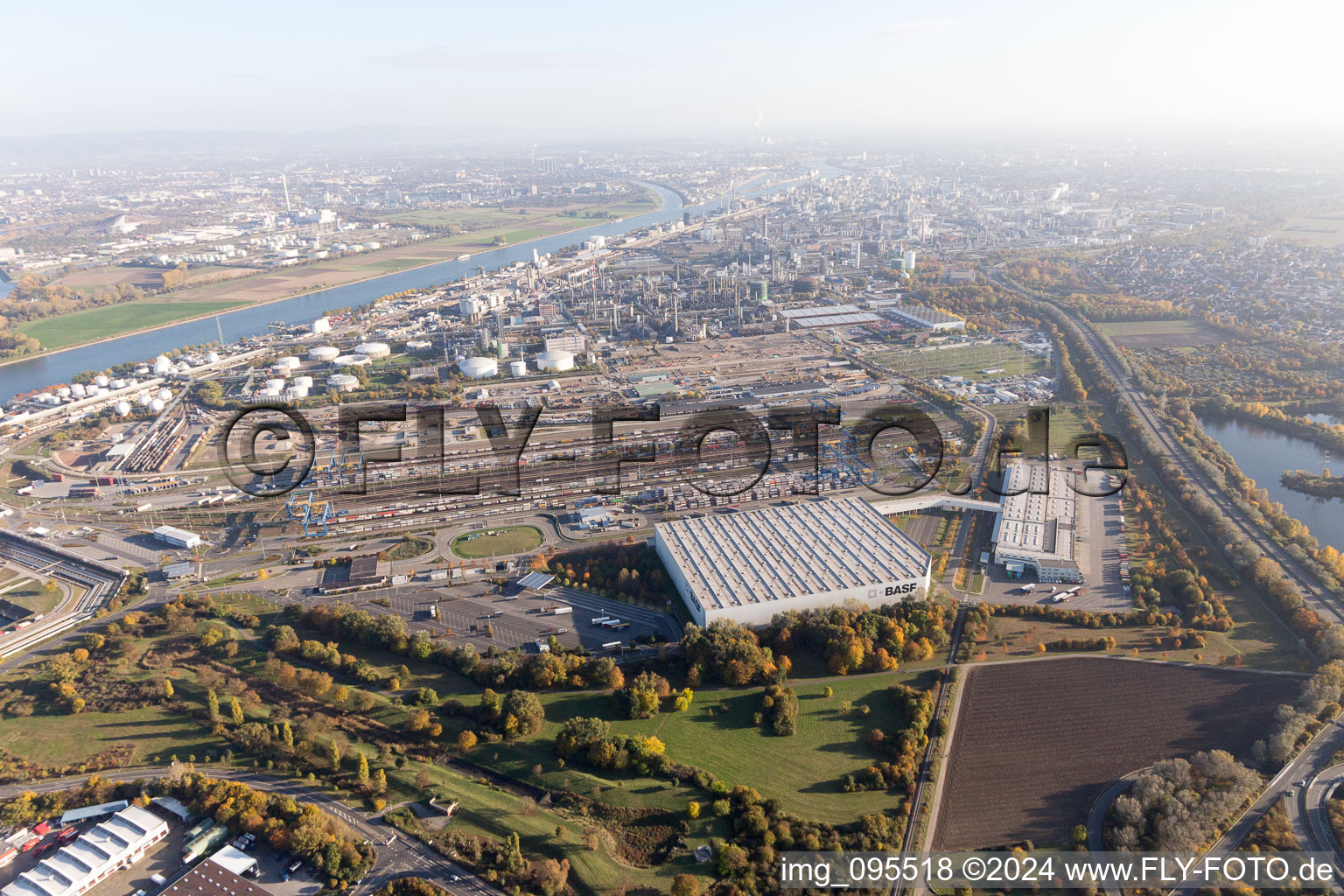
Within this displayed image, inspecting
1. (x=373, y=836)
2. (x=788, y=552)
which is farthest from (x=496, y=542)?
(x=373, y=836)

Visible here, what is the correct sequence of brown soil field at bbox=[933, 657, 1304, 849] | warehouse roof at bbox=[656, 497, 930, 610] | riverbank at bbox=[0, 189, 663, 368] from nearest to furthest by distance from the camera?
brown soil field at bbox=[933, 657, 1304, 849]
warehouse roof at bbox=[656, 497, 930, 610]
riverbank at bbox=[0, 189, 663, 368]

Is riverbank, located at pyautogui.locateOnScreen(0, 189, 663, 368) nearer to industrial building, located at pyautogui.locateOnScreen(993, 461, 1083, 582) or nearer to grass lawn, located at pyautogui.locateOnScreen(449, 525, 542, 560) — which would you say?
grass lawn, located at pyautogui.locateOnScreen(449, 525, 542, 560)

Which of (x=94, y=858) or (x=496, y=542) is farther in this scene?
(x=496, y=542)

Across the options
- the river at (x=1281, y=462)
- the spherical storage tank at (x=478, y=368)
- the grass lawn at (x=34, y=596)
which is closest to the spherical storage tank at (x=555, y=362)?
the spherical storage tank at (x=478, y=368)

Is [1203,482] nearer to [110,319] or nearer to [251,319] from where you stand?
[251,319]

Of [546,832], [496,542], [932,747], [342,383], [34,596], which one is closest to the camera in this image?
[546,832]

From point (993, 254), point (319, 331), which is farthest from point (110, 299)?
point (993, 254)

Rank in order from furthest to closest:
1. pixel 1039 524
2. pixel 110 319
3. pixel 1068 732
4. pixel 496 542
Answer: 1. pixel 110 319
2. pixel 496 542
3. pixel 1039 524
4. pixel 1068 732

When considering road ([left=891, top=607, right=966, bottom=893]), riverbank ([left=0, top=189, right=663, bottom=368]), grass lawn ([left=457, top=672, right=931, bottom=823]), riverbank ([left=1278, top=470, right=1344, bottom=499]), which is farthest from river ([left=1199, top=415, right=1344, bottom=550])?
riverbank ([left=0, top=189, right=663, bottom=368])
